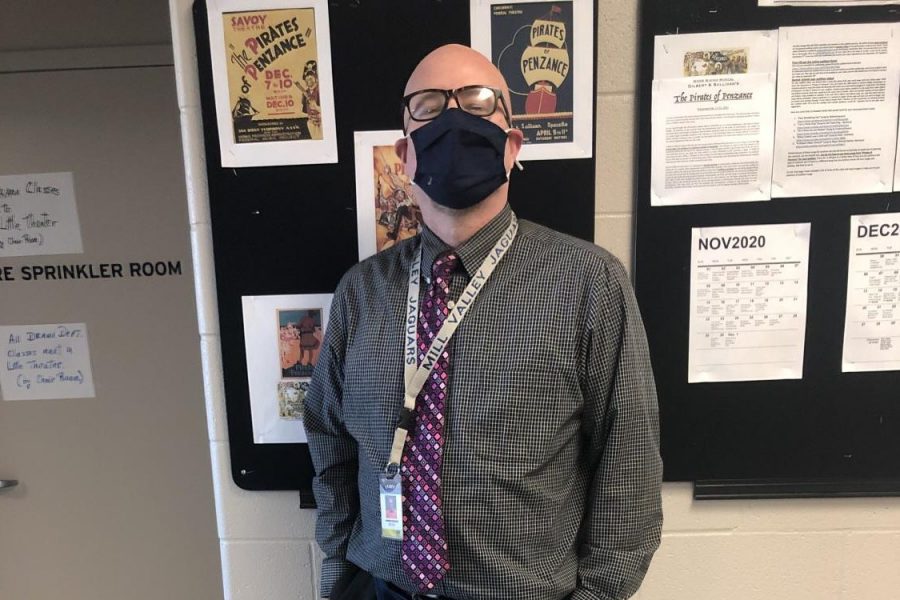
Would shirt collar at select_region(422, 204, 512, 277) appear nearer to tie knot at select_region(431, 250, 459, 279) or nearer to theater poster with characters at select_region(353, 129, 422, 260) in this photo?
tie knot at select_region(431, 250, 459, 279)

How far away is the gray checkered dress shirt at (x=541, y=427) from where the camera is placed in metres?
0.90

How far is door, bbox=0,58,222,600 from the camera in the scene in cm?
167

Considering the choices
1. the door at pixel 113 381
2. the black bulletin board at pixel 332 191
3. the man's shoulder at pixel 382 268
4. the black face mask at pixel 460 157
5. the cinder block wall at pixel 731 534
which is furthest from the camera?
the door at pixel 113 381

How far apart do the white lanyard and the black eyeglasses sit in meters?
0.19

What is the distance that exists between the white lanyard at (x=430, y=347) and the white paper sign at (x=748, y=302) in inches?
19.4

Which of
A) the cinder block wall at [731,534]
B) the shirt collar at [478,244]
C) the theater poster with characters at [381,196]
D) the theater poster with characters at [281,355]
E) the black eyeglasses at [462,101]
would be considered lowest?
the cinder block wall at [731,534]

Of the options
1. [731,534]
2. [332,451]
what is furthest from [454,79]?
[731,534]

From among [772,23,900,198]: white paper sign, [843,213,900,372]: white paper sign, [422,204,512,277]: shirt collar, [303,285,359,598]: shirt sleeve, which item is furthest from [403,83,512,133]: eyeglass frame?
[843,213,900,372]: white paper sign

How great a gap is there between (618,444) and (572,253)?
1.01 feet

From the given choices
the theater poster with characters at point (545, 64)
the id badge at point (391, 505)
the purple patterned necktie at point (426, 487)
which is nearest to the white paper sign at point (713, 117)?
the theater poster with characters at point (545, 64)

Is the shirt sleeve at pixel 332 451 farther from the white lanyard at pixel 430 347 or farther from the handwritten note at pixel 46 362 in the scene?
the handwritten note at pixel 46 362

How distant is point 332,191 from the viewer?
1.21 m

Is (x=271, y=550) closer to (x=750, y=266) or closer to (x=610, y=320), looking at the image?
(x=610, y=320)

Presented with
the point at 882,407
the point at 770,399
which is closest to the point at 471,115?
the point at 770,399
